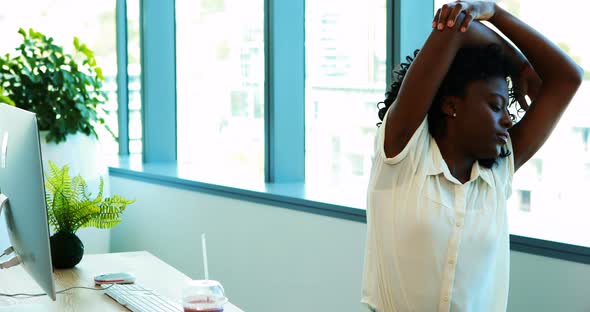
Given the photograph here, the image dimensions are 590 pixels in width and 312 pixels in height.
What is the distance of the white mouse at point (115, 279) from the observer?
250cm

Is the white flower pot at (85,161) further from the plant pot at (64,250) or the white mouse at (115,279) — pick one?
the white mouse at (115,279)

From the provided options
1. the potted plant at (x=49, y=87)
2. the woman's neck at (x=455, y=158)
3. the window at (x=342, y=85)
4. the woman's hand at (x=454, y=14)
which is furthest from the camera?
the potted plant at (x=49, y=87)

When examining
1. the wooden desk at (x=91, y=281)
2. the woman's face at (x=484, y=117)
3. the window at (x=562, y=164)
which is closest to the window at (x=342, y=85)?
the window at (x=562, y=164)

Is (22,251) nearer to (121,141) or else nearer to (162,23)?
(162,23)

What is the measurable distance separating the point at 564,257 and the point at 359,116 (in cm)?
138

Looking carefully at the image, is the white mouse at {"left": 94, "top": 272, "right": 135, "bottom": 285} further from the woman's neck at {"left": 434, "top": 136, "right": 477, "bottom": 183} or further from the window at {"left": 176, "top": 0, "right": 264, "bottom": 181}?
the window at {"left": 176, "top": 0, "right": 264, "bottom": 181}

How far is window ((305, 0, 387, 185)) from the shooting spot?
362cm

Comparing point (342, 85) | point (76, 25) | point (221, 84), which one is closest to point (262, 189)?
point (342, 85)

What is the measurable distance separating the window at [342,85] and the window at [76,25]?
6.97 ft

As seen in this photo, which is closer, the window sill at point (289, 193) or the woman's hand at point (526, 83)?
the woman's hand at point (526, 83)

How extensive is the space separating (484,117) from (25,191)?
110 centimetres

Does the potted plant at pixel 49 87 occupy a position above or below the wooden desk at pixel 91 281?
above

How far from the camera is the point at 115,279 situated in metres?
2.51

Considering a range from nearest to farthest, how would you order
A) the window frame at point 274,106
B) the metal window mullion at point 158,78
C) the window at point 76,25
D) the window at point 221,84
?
the window frame at point 274,106, the window at point 221,84, the metal window mullion at point 158,78, the window at point 76,25
